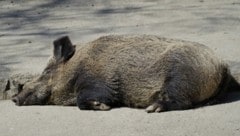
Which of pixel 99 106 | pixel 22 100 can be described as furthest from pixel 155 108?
pixel 22 100

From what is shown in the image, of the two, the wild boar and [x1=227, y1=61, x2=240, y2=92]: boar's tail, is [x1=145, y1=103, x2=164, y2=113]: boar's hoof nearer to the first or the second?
the wild boar

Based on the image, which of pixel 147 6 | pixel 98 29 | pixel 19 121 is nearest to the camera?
pixel 19 121

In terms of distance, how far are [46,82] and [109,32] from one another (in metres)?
3.08

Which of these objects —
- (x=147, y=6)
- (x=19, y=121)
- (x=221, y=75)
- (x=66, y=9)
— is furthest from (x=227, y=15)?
(x=19, y=121)

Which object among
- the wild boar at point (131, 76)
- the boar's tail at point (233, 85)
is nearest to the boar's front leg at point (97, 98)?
the wild boar at point (131, 76)

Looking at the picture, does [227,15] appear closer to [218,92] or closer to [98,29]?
[98,29]

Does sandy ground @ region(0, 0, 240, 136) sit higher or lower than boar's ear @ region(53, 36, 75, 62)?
lower

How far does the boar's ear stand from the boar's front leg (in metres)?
A: 0.49

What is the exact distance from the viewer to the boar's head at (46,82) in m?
6.37

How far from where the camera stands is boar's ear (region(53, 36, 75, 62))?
20.9 ft

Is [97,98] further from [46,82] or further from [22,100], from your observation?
[22,100]

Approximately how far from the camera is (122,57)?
608 cm

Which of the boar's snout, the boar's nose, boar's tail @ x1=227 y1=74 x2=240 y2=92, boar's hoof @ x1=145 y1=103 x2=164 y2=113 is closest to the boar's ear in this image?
the boar's snout

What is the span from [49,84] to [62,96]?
206 millimetres
